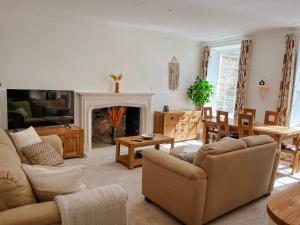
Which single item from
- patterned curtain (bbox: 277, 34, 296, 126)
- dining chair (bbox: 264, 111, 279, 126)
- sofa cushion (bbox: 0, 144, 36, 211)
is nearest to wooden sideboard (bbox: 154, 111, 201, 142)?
dining chair (bbox: 264, 111, 279, 126)

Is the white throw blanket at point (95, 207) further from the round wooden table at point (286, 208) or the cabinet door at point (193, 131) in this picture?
the cabinet door at point (193, 131)

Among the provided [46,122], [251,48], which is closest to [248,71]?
[251,48]

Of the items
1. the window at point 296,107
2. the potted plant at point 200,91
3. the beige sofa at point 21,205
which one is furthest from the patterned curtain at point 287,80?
the beige sofa at point 21,205

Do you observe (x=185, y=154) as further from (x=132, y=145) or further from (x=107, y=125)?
(x=107, y=125)

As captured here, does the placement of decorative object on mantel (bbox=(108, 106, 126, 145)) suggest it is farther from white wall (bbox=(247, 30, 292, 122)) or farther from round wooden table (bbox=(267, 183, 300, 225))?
round wooden table (bbox=(267, 183, 300, 225))

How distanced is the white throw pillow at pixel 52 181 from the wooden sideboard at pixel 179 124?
4.17m

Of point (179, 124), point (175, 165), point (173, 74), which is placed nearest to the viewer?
point (175, 165)

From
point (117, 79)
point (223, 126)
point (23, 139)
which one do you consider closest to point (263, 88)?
point (223, 126)

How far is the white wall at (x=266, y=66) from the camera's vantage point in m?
5.05

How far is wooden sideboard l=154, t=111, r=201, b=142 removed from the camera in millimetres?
5801

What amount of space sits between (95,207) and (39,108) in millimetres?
3330

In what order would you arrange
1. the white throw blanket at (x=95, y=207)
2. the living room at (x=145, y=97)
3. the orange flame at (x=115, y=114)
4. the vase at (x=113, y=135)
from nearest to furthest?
the white throw blanket at (x=95, y=207) < the living room at (x=145, y=97) < the orange flame at (x=115, y=114) < the vase at (x=113, y=135)

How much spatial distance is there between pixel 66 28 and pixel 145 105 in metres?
2.42

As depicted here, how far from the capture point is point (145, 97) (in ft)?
18.6
